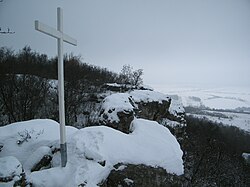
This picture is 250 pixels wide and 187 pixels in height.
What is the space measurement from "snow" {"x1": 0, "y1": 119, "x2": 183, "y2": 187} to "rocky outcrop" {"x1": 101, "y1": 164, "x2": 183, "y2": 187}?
139 mm

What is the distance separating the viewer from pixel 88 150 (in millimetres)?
4094

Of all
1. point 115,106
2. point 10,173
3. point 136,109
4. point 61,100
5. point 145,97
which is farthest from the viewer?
point 145,97

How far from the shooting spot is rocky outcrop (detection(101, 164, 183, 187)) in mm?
3973

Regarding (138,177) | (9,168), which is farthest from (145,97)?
(9,168)

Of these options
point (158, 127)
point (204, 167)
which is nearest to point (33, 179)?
point (158, 127)

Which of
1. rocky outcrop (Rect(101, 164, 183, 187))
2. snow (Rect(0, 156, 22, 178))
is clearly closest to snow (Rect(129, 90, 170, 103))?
rocky outcrop (Rect(101, 164, 183, 187))

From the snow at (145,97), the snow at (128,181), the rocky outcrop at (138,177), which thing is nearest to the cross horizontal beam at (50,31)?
the rocky outcrop at (138,177)

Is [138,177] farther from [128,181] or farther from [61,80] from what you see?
[61,80]

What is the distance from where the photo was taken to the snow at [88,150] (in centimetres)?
364

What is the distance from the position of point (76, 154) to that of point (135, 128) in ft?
8.39

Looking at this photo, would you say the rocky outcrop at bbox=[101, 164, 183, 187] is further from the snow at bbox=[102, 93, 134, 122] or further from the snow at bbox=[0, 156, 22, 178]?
the snow at bbox=[102, 93, 134, 122]

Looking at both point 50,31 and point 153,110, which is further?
point 153,110

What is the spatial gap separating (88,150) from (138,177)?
1.34 m

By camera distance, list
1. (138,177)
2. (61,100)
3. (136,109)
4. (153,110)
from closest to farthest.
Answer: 1. (61,100)
2. (138,177)
3. (136,109)
4. (153,110)
